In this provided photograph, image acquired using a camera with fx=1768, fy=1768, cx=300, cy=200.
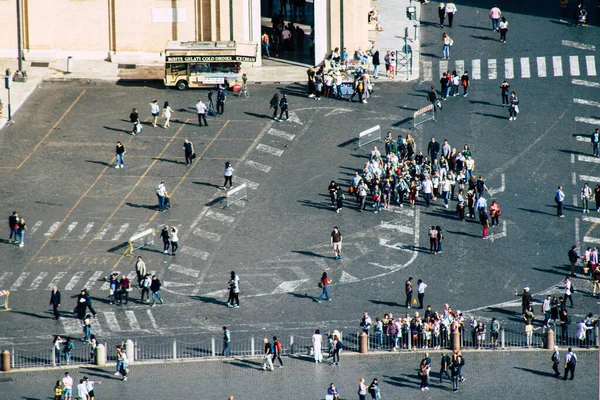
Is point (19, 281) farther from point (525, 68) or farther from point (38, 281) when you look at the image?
point (525, 68)

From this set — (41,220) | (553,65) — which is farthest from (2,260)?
(553,65)

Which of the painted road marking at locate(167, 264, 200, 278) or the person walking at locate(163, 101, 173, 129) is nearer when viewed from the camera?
the painted road marking at locate(167, 264, 200, 278)

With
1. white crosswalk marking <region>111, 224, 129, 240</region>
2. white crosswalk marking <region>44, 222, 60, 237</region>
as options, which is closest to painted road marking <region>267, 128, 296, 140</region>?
white crosswalk marking <region>111, 224, 129, 240</region>

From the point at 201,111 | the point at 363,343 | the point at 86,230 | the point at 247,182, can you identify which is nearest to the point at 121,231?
the point at 86,230

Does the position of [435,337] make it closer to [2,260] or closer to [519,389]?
[519,389]

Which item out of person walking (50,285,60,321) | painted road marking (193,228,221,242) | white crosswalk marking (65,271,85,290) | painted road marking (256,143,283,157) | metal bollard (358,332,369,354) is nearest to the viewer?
metal bollard (358,332,369,354)

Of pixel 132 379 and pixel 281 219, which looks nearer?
pixel 132 379

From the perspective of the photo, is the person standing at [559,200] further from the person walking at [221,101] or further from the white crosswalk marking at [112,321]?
the white crosswalk marking at [112,321]

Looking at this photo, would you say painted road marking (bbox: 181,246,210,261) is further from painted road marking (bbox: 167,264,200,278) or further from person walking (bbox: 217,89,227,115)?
person walking (bbox: 217,89,227,115)
